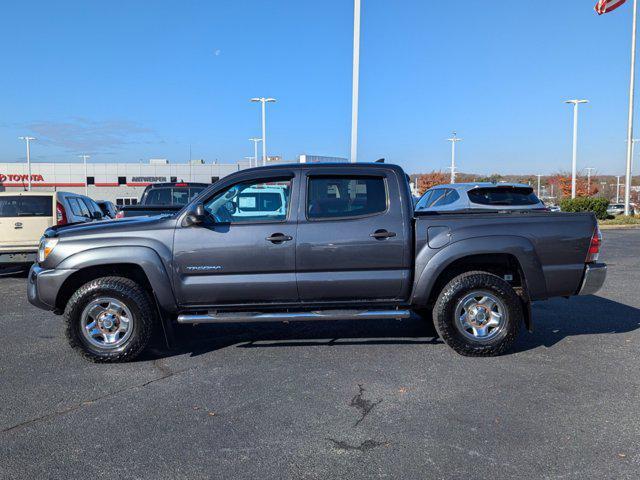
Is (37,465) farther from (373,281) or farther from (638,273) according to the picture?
(638,273)

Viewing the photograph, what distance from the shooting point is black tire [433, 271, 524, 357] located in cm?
548

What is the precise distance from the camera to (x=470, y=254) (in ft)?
17.8

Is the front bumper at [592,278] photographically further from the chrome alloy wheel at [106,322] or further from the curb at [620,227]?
the curb at [620,227]

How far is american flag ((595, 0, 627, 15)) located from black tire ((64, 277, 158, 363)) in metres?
23.9

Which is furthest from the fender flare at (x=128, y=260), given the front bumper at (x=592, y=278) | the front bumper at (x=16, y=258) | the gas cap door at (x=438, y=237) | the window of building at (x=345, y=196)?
the front bumper at (x=16, y=258)

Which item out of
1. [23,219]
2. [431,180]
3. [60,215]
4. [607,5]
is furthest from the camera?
[431,180]

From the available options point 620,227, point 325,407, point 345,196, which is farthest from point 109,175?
point 325,407

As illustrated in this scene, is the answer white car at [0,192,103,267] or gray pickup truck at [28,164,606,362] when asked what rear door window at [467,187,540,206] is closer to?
gray pickup truck at [28,164,606,362]

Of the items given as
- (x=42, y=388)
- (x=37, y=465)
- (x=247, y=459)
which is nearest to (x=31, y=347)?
(x=42, y=388)

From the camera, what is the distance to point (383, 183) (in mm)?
5668

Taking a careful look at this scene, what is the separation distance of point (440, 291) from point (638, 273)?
294 inches

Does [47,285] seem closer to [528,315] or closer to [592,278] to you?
[528,315]

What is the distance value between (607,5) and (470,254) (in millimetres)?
22289

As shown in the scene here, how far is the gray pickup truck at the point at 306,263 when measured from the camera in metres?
5.36
